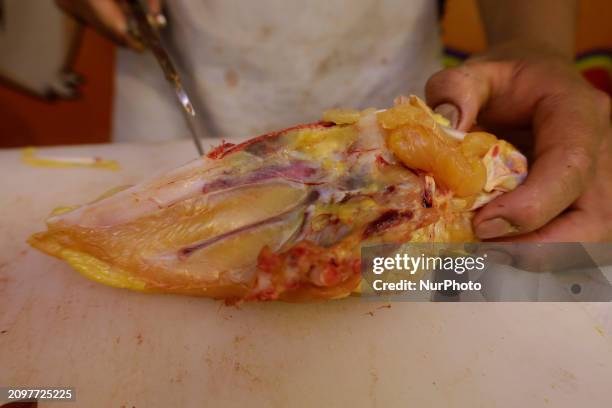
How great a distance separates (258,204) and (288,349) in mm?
346

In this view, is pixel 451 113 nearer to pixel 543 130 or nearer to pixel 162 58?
pixel 543 130

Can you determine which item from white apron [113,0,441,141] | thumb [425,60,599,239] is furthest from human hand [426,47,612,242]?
white apron [113,0,441,141]

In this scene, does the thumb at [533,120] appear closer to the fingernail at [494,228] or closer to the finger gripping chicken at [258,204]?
the fingernail at [494,228]

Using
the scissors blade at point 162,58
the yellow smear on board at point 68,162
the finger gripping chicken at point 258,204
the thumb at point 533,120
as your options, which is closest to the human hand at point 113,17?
the scissors blade at point 162,58

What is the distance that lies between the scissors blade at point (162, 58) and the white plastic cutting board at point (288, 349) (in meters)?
0.59

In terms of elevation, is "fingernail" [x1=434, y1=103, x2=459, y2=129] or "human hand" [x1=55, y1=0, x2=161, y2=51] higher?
"human hand" [x1=55, y1=0, x2=161, y2=51]

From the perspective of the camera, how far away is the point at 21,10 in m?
3.29

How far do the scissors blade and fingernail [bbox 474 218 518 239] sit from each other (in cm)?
92

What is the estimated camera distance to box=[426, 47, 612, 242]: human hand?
3.91 ft

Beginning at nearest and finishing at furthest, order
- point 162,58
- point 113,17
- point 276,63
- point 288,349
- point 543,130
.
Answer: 1. point 288,349
2. point 543,130
3. point 162,58
4. point 113,17
5. point 276,63

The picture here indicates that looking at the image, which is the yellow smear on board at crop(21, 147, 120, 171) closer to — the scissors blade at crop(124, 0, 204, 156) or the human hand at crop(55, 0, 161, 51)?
the scissors blade at crop(124, 0, 204, 156)

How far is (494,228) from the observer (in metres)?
1.21

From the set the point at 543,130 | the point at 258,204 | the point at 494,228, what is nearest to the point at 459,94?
the point at 543,130

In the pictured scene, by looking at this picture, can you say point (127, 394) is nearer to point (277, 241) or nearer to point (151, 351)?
point (151, 351)
